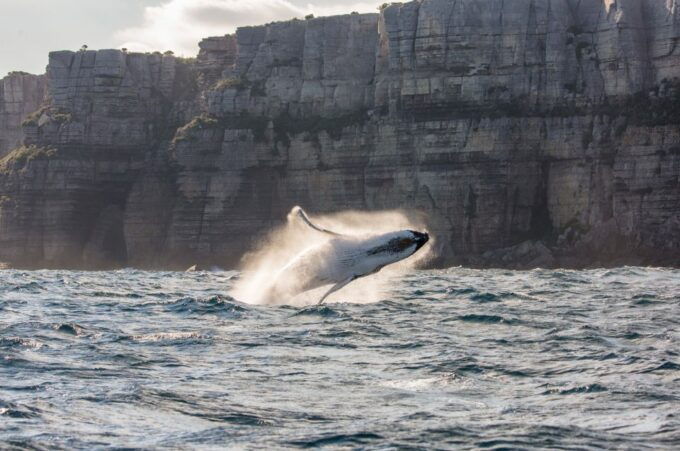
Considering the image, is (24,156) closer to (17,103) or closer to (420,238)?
(17,103)

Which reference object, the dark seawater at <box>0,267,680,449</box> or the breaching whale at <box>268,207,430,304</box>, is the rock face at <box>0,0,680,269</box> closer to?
the breaching whale at <box>268,207,430,304</box>

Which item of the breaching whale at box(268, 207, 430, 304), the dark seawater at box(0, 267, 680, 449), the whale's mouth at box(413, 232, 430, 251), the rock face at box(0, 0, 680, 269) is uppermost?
the rock face at box(0, 0, 680, 269)

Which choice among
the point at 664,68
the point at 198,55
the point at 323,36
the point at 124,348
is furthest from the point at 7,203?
the point at 124,348

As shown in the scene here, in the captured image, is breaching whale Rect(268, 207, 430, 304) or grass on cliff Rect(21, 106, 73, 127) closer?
breaching whale Rect(268, 207, 430, 304)

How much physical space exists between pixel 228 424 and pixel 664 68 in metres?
109

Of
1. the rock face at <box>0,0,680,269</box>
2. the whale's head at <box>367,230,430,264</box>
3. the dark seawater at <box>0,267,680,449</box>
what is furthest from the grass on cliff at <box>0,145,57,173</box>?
the whale's head at <box>367,230,430,264</box>

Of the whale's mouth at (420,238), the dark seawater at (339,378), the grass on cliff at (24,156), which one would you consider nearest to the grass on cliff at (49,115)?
the grass on cliff at (24,156)

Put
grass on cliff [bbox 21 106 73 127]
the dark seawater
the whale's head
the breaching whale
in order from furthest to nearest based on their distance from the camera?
grass on cliff [bbox 21 106 73 127]
the breaching whale
the whale's head
the dark seawater

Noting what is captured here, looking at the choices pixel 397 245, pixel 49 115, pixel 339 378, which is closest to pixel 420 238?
pixel 397 245

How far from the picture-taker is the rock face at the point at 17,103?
553ft

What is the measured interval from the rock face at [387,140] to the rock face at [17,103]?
17565 millimetres

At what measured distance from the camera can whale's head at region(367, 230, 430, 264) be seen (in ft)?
117

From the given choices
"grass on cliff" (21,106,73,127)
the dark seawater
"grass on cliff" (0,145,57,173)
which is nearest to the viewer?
the dark seawater

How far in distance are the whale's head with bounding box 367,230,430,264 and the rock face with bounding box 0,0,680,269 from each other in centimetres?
8370
